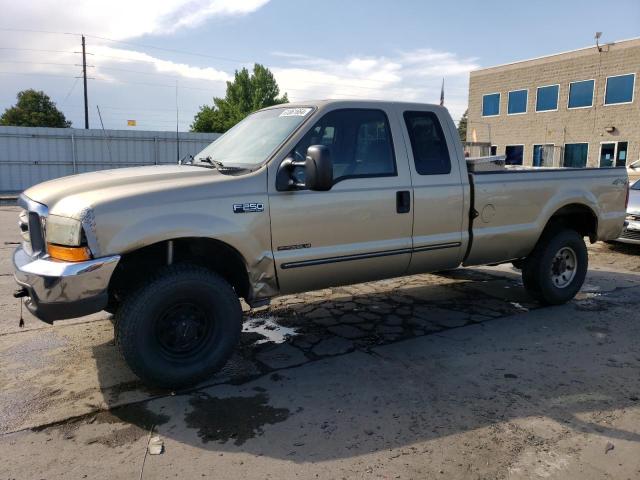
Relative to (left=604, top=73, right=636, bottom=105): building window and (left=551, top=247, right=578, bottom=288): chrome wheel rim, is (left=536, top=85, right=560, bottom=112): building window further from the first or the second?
(left=551, top=247, right=578, bottom=288): chrome wheel rim

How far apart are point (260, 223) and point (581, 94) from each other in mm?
30523

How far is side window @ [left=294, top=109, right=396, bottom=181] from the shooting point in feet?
13.8

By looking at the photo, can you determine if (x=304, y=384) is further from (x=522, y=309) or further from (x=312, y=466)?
(x=522, y=309)

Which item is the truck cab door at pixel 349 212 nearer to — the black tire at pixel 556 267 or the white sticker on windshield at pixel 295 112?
the white sticker on windshield at pixel 295 112

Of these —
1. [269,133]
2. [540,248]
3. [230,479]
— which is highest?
[269,133]

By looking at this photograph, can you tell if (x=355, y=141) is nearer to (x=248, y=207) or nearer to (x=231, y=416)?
(x=248, y=207)

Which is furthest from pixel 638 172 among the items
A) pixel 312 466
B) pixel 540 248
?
pixel 312 466

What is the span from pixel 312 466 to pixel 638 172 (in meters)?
10.6

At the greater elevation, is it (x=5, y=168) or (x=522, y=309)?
(x=5, y=168)

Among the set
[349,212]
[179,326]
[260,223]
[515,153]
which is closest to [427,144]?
[349,212]

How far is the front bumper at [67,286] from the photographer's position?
10.4ft

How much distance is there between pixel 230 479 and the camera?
270 cm

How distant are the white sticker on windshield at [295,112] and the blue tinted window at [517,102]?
31416 mm

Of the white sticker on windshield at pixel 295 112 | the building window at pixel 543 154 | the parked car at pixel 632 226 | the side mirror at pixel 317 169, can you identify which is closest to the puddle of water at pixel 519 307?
the side mirror at pixel 317 169
